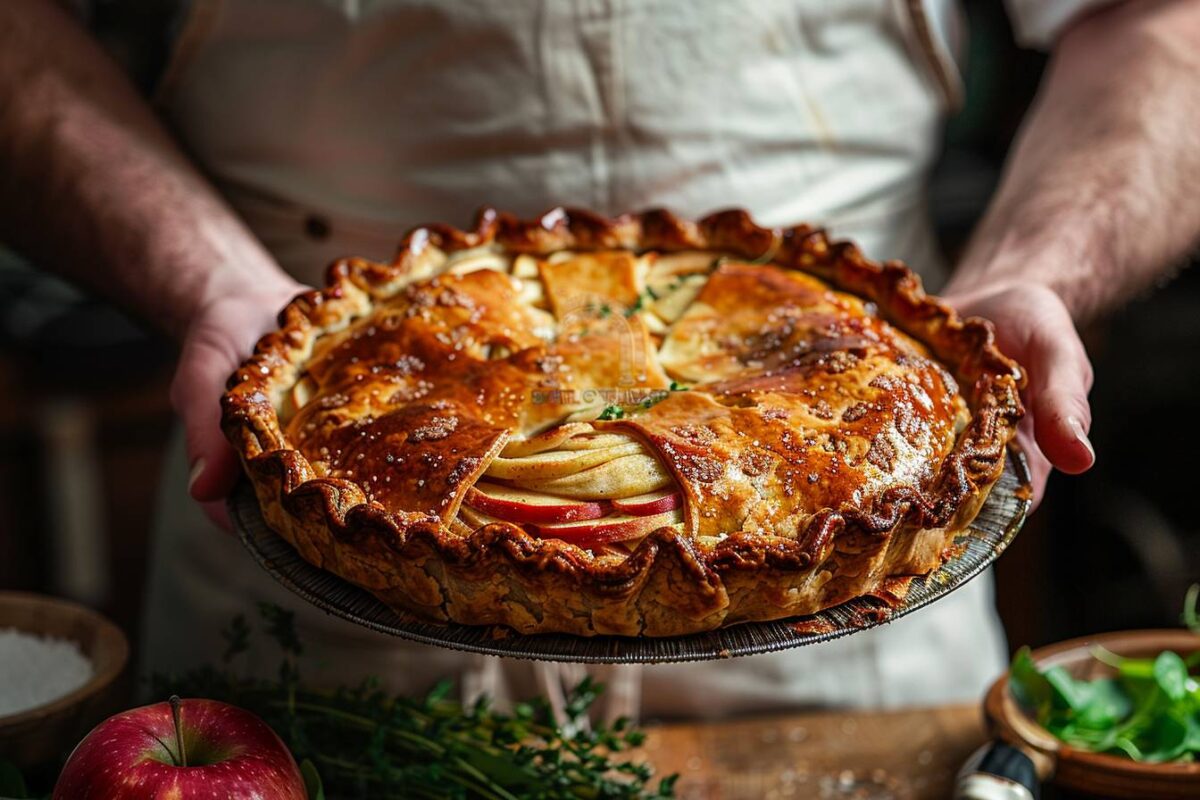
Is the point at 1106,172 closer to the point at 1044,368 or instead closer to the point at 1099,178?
the point at 1099,178

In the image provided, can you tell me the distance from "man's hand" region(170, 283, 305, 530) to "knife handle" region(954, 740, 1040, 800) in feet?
3.33

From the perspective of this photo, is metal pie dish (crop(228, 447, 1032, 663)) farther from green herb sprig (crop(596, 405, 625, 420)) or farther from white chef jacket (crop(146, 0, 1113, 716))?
white chef jacket (crop(146, 0, 1113, 716))

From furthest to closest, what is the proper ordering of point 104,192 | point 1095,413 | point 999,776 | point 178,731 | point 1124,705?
point 1095,413 → point 104,192 → point 1124,705 → point 999,776 → point 178,731

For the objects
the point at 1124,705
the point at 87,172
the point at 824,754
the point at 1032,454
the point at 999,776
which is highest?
the point at 87,172

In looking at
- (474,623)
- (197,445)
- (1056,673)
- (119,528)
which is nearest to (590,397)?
(474,623)

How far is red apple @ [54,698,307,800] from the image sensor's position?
1.20 m

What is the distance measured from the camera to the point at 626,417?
1537 mm

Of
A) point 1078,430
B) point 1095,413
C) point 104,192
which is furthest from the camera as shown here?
point 1095,413

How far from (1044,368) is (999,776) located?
53cm

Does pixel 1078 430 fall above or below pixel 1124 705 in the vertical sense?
above

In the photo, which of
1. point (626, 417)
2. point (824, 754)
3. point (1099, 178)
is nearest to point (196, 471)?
point (626, 417)

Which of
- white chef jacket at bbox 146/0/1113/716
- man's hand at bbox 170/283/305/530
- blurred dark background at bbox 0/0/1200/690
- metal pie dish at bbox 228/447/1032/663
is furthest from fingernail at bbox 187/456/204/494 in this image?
blurred dark background at bbox 0/0/1200/690

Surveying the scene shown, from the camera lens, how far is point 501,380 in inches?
63.8

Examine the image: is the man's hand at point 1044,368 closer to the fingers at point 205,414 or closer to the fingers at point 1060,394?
the fingers at point 1060,394
